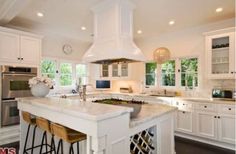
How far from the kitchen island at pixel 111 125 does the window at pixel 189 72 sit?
2.18 meters

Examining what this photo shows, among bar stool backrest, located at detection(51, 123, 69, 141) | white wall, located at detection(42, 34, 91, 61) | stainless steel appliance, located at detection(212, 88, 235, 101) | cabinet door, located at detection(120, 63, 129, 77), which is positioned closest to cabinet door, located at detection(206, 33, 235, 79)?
stainless steel appliance, located at detection(212, 88, 235, 101)

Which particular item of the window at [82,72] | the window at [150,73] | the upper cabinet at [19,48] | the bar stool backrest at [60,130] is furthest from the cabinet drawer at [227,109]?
the upper cabinet at [19,48]

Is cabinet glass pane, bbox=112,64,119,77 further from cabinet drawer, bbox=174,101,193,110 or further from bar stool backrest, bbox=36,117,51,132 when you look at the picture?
bar stool backrest, bbox=36,117,51,132

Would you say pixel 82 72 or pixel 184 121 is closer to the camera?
pixel 184 121

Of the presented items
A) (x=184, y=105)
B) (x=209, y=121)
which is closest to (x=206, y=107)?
(x=209, y=121)

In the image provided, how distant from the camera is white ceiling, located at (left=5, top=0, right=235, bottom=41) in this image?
2918mm

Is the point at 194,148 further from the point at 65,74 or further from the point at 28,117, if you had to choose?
the point at 65,74

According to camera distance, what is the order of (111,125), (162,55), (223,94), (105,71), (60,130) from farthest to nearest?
(105,71)
(162,55)
(223,94)
(60,130)
(111,125)

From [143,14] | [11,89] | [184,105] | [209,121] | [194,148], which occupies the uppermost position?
[143,14]

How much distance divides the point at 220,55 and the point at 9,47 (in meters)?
4.56

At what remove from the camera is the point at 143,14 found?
3402mm

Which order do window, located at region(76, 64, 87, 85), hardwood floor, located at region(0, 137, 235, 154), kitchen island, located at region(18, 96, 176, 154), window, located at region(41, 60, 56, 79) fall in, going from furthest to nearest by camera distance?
1. window, located at region(76, 64, 87, 85)
2. window, located at region(41, 60, 56, 79)
3. hardwood floor, located at region(0, 137, 235, 154)
4. kitchen island, located at region(18, 96, 176, 154)

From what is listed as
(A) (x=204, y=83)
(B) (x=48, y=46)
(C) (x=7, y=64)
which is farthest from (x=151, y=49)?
(C) (x=7, y=64)

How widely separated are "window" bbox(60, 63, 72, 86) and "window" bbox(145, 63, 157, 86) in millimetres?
2473
